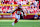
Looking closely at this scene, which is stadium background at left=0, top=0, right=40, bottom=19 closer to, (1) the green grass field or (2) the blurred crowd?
(2) the blurred crowd

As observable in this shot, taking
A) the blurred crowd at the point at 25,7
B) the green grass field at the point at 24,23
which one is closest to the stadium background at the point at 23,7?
the blurred crowd at the point at 25,7

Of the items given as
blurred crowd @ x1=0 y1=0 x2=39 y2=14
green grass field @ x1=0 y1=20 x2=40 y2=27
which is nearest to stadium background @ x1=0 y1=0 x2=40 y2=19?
blurred crowd @ x1=0 y1=0 x2=39 y2=14

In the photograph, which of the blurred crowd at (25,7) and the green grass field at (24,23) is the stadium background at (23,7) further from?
the green grass field at (24,23)

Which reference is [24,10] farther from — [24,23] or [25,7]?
[24,23]

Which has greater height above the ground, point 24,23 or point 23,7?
point 23,7

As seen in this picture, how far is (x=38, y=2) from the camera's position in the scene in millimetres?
1612

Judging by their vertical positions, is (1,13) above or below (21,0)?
below

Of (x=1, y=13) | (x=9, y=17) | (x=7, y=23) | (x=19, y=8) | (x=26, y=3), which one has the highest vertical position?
(x=26, y=3)

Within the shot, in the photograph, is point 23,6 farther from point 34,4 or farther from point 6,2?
point 6,2

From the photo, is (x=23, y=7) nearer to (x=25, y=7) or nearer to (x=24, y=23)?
(x=25, y=7)

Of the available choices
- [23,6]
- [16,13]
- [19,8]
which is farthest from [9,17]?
[23,6]

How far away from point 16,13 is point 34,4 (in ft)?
1.76

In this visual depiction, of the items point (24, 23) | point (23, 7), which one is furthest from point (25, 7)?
point (24, 23)

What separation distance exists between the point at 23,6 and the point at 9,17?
0.47 meters
